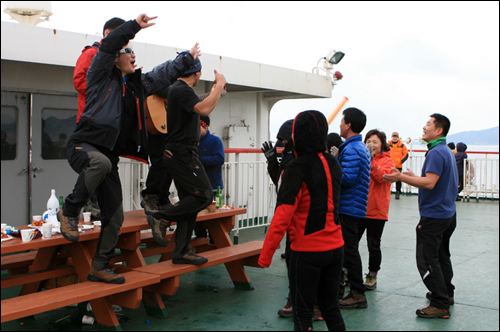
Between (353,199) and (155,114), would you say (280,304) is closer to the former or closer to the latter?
(353,199)

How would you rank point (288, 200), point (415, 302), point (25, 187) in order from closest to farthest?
point (288, 200) < point (415, 302) < point (25, 187)

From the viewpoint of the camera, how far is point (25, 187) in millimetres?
7340

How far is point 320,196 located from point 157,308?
2106 mm

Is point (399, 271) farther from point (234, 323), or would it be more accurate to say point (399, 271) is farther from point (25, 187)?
point (25, 187)

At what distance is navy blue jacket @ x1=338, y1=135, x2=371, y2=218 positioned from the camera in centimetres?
498

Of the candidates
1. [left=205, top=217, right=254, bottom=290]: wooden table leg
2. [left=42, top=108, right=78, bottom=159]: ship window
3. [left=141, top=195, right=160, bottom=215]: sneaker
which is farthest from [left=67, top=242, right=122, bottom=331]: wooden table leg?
[left=42, top=108, right=78, bottom=159]: ship window

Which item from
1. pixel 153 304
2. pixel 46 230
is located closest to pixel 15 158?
pixel 46 230

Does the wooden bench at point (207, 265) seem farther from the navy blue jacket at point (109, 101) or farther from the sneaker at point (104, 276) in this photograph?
the navy blue jacket at point (109, 101)

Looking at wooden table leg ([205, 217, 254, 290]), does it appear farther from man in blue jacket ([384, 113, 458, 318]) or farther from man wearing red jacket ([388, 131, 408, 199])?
man wearing red jacket ([388, 131, 408, 199])

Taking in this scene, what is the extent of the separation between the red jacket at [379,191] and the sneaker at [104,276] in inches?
113

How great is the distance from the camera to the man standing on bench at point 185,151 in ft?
14.4

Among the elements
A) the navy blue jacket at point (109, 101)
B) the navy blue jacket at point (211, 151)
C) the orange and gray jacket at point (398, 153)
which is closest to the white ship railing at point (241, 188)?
the navy blue jacket at point (211, 151)

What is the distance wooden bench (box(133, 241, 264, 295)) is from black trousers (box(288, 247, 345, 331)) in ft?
4.76

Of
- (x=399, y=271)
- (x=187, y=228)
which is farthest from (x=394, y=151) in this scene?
(x=187, y=228)
